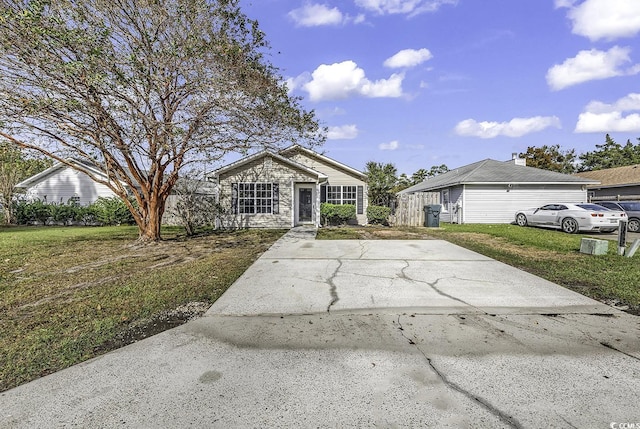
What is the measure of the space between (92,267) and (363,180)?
12.9 meters

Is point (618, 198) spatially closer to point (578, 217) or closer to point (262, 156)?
point (578, 217)

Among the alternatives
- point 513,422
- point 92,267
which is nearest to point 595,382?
point 513,422

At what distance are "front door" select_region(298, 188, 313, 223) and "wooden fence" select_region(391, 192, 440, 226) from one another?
16.2 feet

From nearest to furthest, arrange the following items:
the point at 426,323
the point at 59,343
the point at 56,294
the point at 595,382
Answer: the point at 595,382, the point at 59,343, the point at 426,323, the point at 56,294

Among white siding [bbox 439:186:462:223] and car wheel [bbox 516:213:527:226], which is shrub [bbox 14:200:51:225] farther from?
car wheel [bbox 516:213:527:226]

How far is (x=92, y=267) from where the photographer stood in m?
6.81

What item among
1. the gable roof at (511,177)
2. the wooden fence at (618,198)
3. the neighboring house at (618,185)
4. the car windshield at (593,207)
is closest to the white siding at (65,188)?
the gable roof at (511,177)

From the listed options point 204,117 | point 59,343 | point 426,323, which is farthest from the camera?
point 204,117

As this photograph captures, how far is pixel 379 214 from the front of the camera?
55.1 ft

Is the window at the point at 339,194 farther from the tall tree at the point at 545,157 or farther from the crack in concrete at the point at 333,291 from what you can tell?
the tall tree at the point at 545,157

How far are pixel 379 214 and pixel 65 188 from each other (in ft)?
75.6

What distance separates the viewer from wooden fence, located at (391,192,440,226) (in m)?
16.7

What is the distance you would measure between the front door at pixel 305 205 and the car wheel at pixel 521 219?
11.6 metres

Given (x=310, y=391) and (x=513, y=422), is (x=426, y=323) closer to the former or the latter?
(x=513, y=422)
